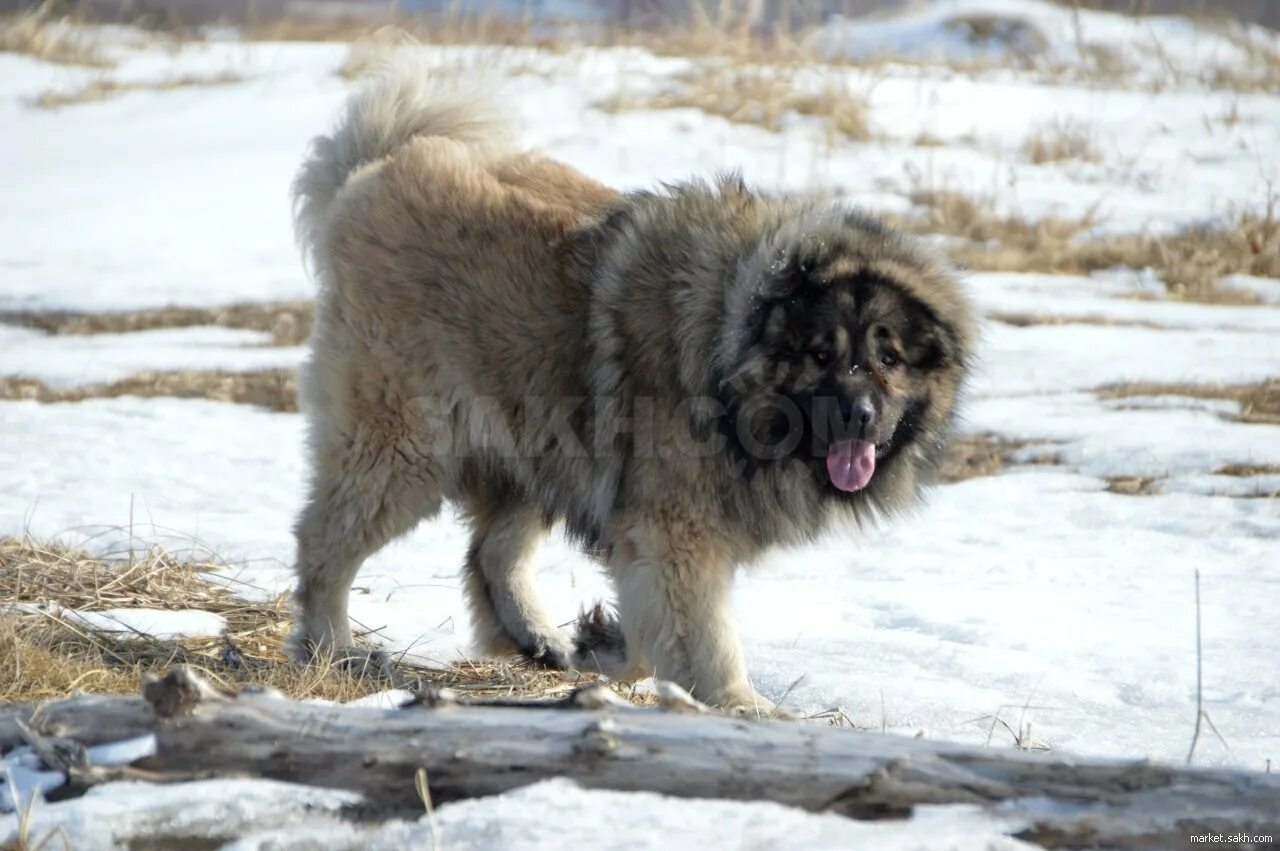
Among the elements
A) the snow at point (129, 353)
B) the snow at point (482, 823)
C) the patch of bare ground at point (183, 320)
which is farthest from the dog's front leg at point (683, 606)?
the patch of bare ground at point (183, 320)

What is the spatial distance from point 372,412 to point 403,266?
0.47 metres

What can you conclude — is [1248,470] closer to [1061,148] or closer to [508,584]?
[508,584]

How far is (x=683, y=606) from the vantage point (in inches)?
151

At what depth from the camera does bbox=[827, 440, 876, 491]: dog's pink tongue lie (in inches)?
153

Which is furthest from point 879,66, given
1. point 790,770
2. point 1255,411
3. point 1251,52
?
point 790,770

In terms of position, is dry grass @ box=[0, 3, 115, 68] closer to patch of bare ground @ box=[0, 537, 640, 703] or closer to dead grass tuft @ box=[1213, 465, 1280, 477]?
patch of bare ground @ box=[0, 537, 640, 703]

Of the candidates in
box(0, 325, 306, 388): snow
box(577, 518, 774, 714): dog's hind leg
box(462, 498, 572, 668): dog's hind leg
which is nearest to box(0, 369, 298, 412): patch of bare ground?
box(0, 325, 306, 388): snow

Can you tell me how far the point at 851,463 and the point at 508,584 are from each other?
134 centimetres

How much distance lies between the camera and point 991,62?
15820 millimetres

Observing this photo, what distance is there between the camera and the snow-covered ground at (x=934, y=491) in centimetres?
394

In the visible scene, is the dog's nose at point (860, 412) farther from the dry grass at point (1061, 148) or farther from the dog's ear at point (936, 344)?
the dry grass at point (1061, 148)

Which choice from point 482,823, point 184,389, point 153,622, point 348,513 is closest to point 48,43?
point 184,389

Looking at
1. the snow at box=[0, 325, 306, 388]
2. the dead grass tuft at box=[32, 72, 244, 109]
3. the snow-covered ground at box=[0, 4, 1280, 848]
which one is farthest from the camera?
the dead grass tuft at box=[32, 72, 244, 109]

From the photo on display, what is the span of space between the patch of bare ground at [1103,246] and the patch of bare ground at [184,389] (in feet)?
15.8
